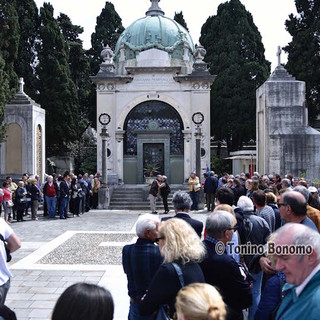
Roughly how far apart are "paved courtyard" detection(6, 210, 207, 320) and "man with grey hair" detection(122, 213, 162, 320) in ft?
6.75

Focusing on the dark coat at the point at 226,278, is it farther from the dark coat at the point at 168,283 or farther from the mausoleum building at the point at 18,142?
the mausoleum building at the point at 18,142

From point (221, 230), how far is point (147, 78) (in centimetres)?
2175

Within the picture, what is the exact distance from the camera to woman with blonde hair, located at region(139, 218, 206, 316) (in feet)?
11.0

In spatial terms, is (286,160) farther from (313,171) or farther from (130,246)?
(130,246)

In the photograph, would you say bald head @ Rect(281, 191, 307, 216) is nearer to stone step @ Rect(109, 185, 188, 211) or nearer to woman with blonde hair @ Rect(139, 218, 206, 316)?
woman with blonde hair @ Rect(139, 218, 206, 316)

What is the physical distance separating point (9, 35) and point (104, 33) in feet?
48.9

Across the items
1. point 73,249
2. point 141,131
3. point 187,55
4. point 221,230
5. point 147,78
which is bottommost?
point 73,249

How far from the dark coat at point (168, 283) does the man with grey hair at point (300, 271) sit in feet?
2.78

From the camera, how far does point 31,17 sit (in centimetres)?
3234

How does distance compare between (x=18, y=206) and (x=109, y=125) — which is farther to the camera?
(x=109, y=125)

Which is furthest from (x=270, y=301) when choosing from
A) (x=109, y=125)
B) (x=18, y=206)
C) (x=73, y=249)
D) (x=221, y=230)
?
(x=109, y=125)

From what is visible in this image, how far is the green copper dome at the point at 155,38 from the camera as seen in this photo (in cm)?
2694

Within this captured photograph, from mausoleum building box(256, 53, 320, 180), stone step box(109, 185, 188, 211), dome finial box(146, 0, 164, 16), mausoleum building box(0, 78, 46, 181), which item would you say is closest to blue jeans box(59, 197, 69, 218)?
stone step box(109, 185, 188, 211)

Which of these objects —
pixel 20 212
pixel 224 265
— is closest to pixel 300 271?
pixel 224 265
